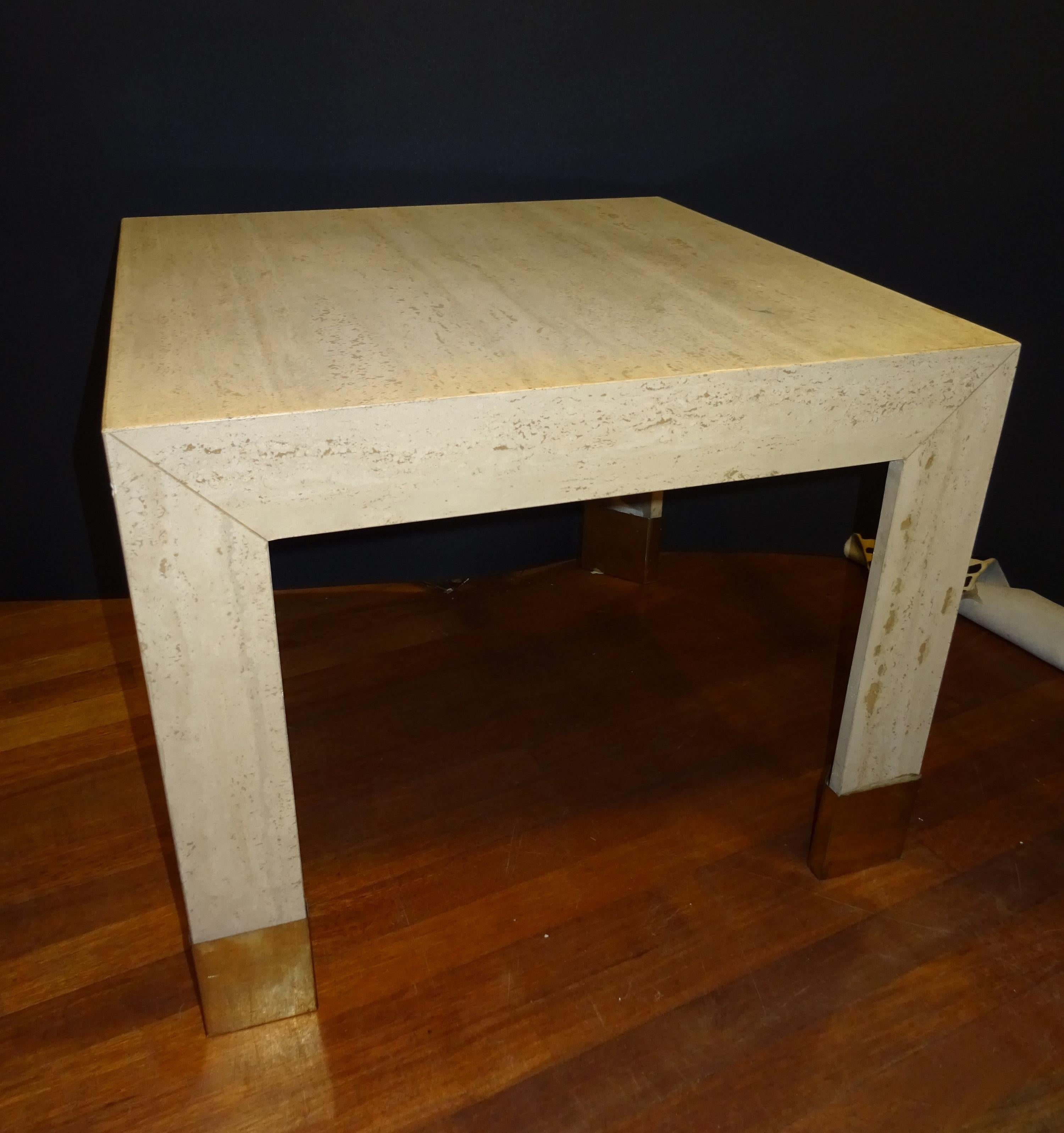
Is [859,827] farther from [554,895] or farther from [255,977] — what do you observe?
[255,977]

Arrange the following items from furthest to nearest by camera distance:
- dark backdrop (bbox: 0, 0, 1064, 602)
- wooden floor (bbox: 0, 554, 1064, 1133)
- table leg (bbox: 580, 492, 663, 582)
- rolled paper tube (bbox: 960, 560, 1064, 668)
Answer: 1. table leg (bbox: 580, 492, 663, 582)
2. rolled paper tube (bbox: 960, 560, 1064, 668)
3. dark backdrop (bbox: 0, 0, 1064, 602)
4. wooden floor (bbox: 0, 554, 1064, 1133)

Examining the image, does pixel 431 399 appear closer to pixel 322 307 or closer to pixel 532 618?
pixel 322 307

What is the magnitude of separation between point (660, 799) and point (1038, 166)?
1.10 meters

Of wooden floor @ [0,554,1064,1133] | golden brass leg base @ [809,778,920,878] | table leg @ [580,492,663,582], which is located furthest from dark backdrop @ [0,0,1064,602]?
golden brass leg base @ [809,778,920,878]

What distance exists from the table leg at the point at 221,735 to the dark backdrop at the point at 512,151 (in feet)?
2.38

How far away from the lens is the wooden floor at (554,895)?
82 centimetres

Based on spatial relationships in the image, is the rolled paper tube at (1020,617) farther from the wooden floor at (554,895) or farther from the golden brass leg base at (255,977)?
the golden brass leg base at (255,977)

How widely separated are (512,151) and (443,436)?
0.78 m

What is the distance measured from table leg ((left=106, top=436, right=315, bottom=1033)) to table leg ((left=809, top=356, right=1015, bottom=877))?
0.50 meters

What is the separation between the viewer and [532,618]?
1.45 m

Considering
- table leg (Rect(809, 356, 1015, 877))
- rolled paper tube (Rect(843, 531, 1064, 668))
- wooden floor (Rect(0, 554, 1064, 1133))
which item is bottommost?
wooden floor (Rect(0, 554, 1064, 1133))

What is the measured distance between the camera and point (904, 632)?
91cm

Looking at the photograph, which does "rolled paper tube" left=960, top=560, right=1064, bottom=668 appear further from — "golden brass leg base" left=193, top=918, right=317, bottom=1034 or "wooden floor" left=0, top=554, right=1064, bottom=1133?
"golden brass leg base" left=193, top=918, right=317, bottom=1034

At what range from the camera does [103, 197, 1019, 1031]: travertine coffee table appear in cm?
67
